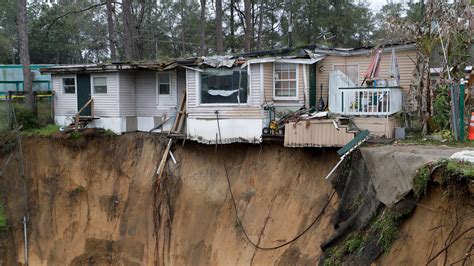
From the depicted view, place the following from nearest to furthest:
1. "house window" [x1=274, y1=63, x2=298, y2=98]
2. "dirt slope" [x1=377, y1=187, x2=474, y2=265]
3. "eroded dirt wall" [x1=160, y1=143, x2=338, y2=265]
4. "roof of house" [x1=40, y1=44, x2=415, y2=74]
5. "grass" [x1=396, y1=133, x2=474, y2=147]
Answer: "dirt slope" [x1=377, y1=187, x2=474, y2=265]
"grass" [x1=396, y1=133, x2=474, y2=147]
"eroded dirt wall" [x1=160, y1=143, x2=338, y2=265]
"roof of house" [x1=40, y1=44, x2=415, y2=74]
"house window" [x1=274, y1=63, x2=298, y2=98]

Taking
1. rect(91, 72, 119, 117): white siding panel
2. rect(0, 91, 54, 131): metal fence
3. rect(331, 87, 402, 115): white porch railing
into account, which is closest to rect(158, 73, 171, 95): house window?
rect(91, 72, 119, 117): white siding panel

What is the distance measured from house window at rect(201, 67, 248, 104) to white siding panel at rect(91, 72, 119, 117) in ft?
16.4

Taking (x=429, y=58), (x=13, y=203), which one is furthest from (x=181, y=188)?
(x=429, y=58)

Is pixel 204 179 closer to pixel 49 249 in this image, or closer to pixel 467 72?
pixel 49 249

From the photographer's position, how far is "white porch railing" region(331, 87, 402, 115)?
13.7m

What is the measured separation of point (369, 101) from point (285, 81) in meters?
3.34

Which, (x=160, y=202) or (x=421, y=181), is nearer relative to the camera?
(x=421, y=181)

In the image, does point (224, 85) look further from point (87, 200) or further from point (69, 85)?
point (69, 85)

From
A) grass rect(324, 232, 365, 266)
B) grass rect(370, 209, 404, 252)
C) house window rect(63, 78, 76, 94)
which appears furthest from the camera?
house window rect(63, 78, 76, 94)

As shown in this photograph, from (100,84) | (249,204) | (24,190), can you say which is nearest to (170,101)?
(100,84)

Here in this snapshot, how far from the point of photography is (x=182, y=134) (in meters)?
17.2

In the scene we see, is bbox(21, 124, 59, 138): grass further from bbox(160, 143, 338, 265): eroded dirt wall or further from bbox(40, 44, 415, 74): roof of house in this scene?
bbox(160, 143, 338, 265): eroded dirt wall

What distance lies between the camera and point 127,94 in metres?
20.0

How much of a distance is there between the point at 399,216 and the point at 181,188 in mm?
9581
